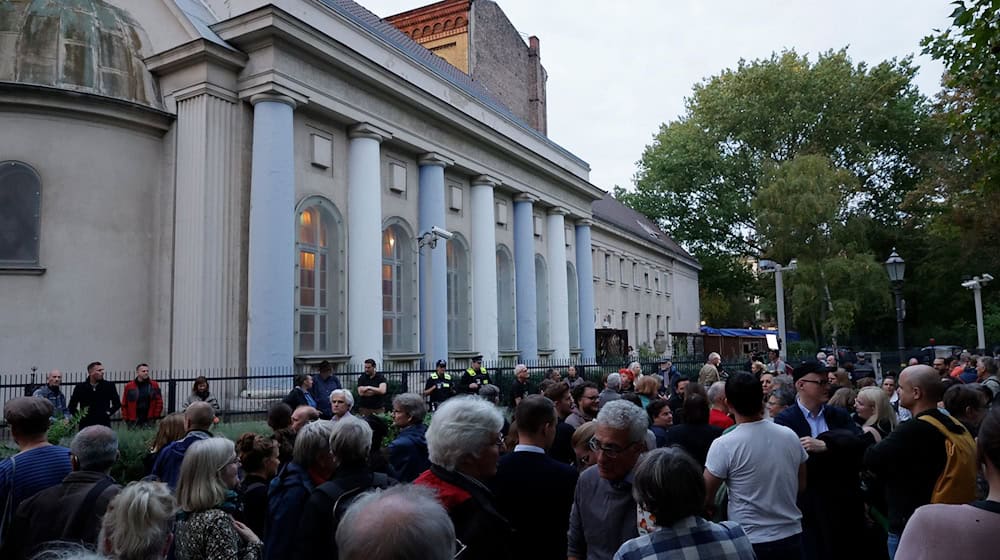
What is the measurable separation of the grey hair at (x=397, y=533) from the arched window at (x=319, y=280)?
16213mm

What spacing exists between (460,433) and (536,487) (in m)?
0.73

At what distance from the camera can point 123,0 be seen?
1670 cm

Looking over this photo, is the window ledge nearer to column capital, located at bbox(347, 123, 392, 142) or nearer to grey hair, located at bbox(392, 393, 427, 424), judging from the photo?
column capital, located at bbox(347, 123, 392, 142)

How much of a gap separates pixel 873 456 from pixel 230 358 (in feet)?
45.3

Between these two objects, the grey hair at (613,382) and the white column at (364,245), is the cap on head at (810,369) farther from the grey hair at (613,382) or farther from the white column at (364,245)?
the white column at (364,245)

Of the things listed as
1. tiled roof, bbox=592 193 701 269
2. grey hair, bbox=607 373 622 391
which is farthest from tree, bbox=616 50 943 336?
grey hair, bbox=607 373 622 391

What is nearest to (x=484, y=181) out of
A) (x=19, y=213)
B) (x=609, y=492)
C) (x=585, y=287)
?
(x=585, y=287)

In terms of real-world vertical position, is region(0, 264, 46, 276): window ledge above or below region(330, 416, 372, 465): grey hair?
above

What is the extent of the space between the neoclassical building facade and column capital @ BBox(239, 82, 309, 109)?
57mm

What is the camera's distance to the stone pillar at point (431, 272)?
21.8 m

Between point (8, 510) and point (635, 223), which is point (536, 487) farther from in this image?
point (635, 223)

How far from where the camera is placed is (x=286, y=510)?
12.2 ft

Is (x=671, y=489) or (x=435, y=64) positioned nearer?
(x=671, y=489)

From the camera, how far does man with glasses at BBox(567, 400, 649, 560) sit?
3.42m
